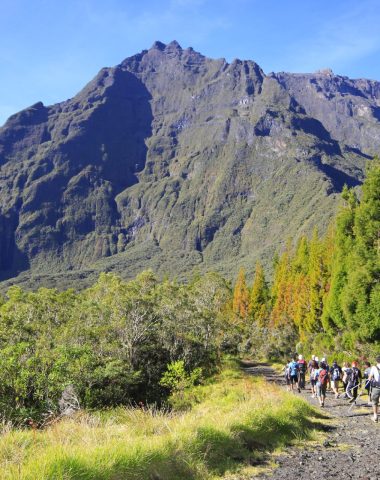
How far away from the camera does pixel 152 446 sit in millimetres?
6719

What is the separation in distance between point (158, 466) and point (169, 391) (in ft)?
53.5

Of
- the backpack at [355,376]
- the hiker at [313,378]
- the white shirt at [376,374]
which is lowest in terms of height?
the hiker at [313,378]

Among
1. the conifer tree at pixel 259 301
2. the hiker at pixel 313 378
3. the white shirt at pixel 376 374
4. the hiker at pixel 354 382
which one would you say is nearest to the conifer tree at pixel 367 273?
the hiker at pixel 313 378

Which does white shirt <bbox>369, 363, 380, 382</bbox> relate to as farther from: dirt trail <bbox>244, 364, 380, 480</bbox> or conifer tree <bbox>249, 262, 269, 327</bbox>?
conifer tree <bbox>249, 262, 269, 327</bbox>

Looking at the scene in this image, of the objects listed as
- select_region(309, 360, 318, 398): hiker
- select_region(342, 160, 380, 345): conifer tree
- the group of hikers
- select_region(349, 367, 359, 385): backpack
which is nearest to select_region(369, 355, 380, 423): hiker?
the group of hikers

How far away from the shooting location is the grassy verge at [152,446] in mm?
5461

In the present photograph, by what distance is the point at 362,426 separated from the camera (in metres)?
11.5

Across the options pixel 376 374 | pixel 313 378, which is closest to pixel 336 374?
pixel 313 378

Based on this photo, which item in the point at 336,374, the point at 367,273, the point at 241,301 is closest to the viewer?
the point at 336,374

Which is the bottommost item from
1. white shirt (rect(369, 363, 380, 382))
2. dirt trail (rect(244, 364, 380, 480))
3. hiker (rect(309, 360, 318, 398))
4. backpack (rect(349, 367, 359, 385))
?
hiker (rect(309, 360, 318, 398))

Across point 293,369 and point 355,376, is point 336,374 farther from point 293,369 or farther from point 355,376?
point 355,376

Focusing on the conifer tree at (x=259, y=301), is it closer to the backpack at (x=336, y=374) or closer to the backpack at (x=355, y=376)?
the backpack at (x=336, y=374)

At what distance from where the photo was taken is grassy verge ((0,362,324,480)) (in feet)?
17.9

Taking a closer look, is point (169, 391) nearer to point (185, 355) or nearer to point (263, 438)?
A: point (185, 355)
